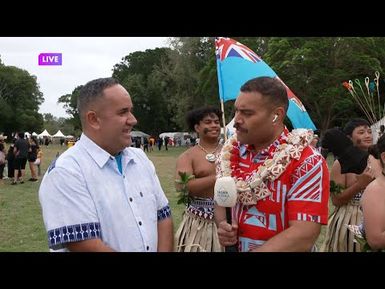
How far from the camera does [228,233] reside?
2.72 m

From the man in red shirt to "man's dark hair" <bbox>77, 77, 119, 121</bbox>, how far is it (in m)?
0.78

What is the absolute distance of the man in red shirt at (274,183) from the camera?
2564 mm

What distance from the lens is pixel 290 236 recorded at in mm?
2516

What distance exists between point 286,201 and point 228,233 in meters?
0.39

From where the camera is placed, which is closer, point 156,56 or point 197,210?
point 197,210

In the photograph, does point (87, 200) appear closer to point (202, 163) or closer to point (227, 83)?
point (202, 163)

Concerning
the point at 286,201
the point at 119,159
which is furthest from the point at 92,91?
the point at 286,201

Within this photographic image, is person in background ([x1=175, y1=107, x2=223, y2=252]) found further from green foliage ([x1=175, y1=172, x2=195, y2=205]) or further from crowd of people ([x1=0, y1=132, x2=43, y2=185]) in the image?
crowd of people ([x1=0, y1=132, x2=43, y2=185])

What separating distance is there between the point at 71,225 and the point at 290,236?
3.82ft

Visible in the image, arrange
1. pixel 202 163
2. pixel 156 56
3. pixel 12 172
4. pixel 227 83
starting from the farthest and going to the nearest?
pixel 156 56
pixel 12 172
pixel 227 83
pixel 202 163

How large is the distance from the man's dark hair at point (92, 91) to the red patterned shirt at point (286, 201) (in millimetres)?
983

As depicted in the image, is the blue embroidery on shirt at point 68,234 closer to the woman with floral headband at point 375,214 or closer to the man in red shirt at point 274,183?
the man in red shirt at point 274,183

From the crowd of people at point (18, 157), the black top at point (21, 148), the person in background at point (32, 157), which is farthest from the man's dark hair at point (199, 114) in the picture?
the person in background at point (32, 157)
